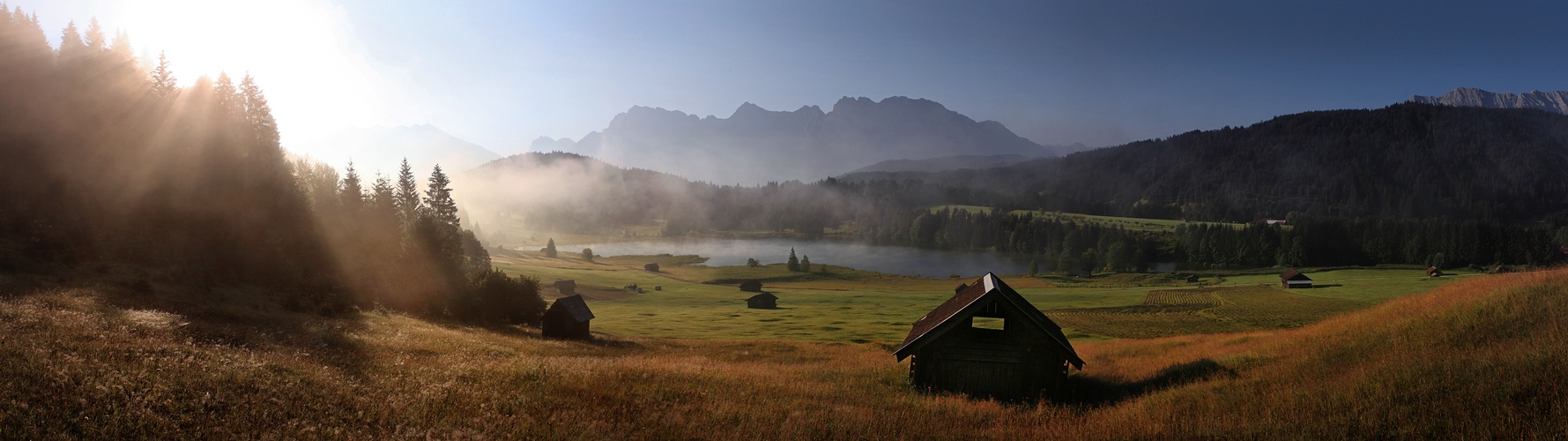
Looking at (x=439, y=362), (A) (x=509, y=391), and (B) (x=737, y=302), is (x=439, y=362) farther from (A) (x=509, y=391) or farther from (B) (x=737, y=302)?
(B) (x=737, y=302)

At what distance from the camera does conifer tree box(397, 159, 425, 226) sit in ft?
226

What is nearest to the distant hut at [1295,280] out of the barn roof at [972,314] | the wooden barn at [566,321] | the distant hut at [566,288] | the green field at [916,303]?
the green field at [916,303]


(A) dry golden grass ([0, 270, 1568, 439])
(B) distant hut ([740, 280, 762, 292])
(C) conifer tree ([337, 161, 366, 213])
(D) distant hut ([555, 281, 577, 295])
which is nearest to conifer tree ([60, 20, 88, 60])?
(C) conifer tree ([337, 161, 366, 213])

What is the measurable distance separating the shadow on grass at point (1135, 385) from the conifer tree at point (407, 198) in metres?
71.1

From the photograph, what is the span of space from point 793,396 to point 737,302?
244ft

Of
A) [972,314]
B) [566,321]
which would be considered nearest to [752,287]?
[566,321]

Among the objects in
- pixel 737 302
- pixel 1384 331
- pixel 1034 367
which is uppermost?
pixel 1384 331

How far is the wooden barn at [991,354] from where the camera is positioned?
17594 millimetres

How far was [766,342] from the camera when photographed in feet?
132

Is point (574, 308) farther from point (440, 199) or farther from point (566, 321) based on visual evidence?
point (440, 199)

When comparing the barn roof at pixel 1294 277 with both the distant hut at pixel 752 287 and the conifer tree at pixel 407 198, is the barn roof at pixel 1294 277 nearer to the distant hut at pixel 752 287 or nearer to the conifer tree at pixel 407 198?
the distant hut at pixel 752 287

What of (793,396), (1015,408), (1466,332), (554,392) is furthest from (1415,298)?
(554,392)

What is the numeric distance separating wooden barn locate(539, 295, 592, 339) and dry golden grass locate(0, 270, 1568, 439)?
781 inches

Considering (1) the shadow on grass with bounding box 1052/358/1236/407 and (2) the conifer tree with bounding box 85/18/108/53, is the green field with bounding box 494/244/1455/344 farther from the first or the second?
(2) the conifer tree with bounding box 85/18/108/53
